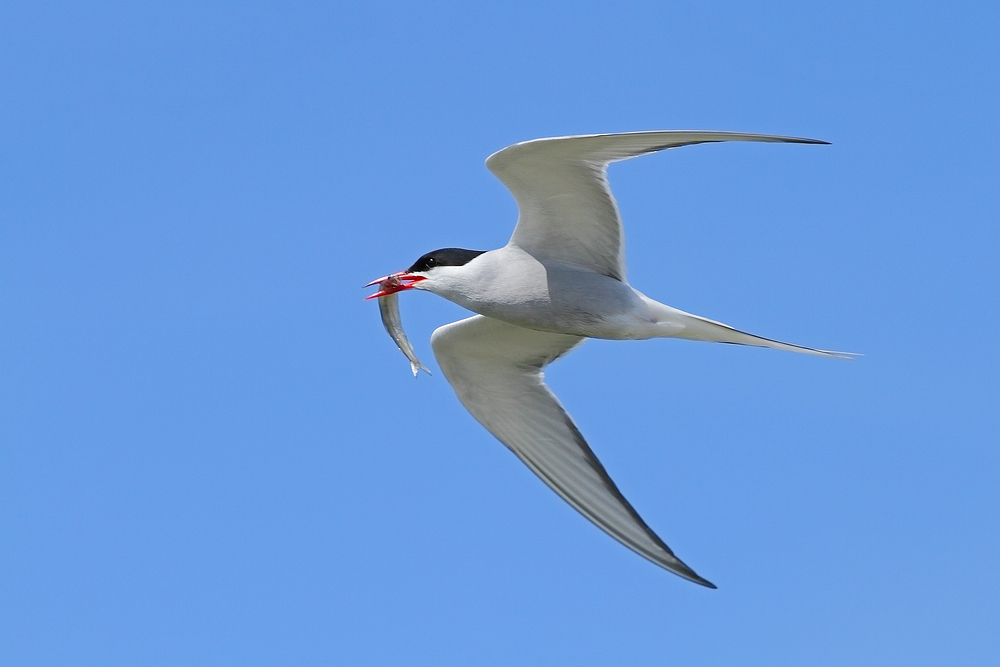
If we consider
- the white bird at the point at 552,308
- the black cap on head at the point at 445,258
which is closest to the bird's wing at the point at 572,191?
the white bird at the point at 552,308

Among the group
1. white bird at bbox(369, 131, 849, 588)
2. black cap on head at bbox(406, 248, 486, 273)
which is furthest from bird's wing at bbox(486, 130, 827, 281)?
black cap on head at bbox(406, 248, 486, 273)

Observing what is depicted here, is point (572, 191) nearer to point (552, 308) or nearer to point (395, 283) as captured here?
point (552, 308)

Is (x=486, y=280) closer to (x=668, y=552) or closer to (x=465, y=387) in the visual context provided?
(x=465, y=387)

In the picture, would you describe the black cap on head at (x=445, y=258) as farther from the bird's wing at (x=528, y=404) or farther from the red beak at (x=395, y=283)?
the bird's wing at (x=528, y=404)

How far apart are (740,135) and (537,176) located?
172 centimetres

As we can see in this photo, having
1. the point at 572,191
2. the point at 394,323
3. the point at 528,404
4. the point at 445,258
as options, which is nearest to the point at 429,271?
the point at 445,258

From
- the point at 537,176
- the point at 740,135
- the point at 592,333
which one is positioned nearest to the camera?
the point at 740,135

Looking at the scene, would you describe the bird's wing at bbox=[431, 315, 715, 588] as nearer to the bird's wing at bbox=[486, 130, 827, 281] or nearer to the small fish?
the small fish

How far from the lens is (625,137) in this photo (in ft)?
23.2

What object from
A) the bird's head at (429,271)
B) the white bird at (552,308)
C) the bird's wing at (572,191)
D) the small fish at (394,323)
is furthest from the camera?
the small fish at (394,323)

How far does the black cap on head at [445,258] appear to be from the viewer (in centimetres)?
832

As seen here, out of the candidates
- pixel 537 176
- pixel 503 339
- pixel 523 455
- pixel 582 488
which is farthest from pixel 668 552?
pixel 537 176

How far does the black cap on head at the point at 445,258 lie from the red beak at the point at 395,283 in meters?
0.07

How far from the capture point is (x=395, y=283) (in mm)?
8586
